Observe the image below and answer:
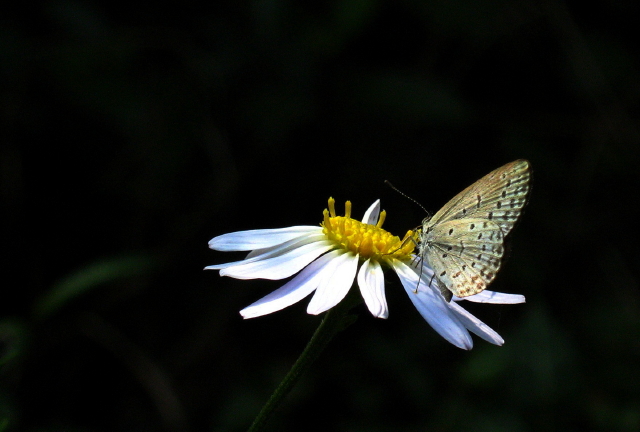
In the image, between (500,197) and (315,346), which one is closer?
(315,346)

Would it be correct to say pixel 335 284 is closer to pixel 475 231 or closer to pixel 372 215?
pixel 475 231

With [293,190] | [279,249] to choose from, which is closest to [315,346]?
[279,249]

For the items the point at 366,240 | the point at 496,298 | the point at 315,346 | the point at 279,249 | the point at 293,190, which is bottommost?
the point at 496,298

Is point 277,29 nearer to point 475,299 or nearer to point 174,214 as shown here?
point 174,214

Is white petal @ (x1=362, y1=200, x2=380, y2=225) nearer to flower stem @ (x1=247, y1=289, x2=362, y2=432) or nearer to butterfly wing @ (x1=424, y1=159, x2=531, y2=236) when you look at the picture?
butterfly wing @ (x1=424, y1=159, x2=531, y2=236)

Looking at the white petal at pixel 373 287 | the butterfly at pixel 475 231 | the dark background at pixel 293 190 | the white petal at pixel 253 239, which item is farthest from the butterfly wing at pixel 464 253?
the dark background at pixel 293 190

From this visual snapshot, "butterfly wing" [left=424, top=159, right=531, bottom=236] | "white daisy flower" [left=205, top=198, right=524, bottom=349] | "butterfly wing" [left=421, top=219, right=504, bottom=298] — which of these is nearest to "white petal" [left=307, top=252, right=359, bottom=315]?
"white daisy flower" [left=205, top=198, right=524, bottom=349]
